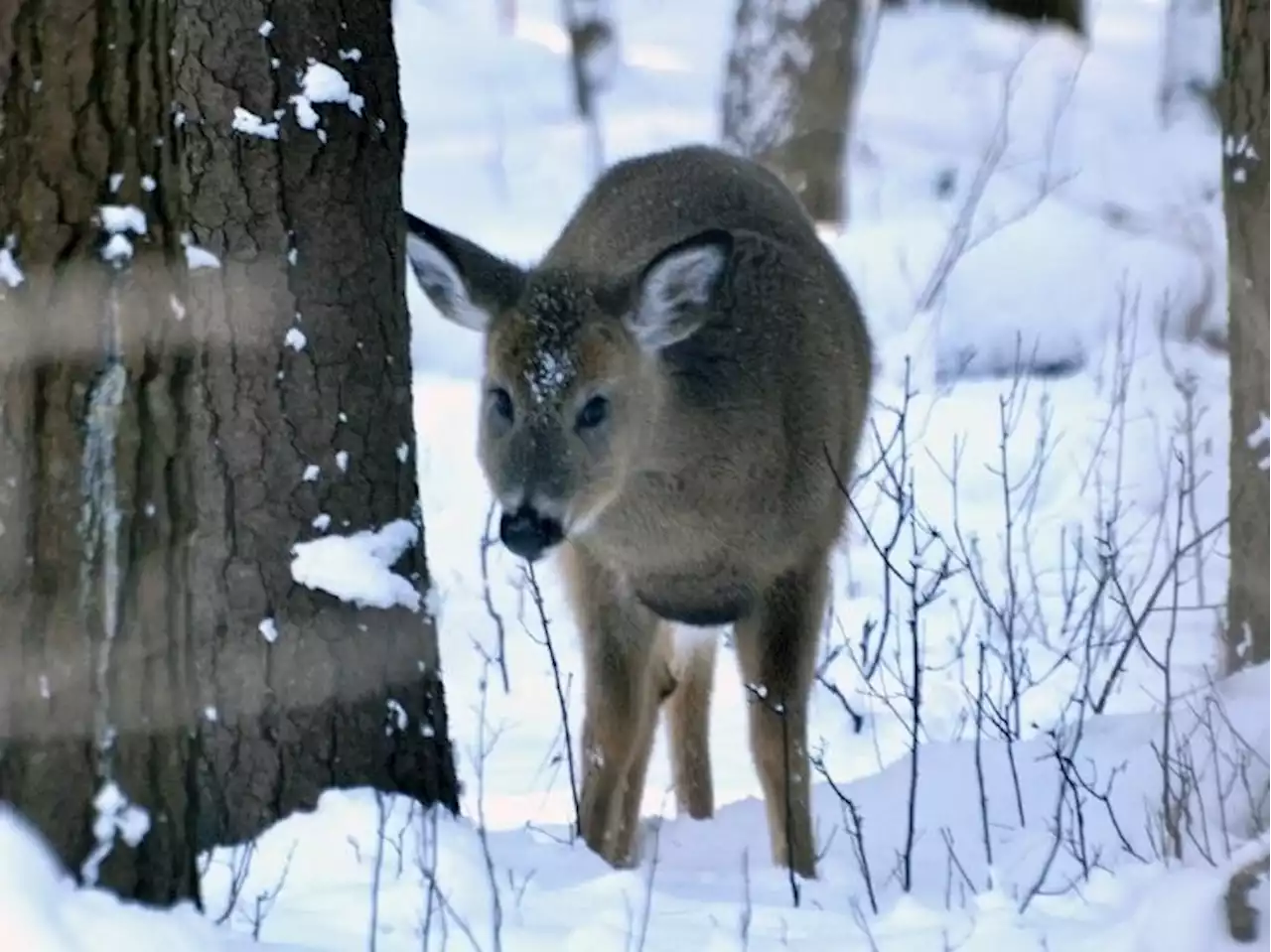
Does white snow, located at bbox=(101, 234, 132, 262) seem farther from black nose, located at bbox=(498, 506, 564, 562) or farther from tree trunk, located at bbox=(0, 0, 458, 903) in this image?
black nose, located at bbox=(498, 506, 564, 562)

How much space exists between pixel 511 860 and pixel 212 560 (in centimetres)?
96

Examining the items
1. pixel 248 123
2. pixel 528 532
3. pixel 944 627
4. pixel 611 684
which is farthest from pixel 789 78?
pixel 248 123

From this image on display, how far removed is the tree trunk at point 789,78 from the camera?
15539 mm

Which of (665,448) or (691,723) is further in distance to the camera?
(691,723)

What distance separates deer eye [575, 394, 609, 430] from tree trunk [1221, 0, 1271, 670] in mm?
1948

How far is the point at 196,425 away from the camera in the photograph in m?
4.80

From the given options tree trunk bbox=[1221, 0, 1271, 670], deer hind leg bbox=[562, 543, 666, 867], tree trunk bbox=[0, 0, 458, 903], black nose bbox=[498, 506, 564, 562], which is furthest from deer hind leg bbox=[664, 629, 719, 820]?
tree trunk bbox=[0, 0, 458, 903]

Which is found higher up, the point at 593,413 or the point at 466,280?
the point at 466,280

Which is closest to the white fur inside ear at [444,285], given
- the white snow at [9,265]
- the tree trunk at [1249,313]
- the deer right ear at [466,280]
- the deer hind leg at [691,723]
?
the deer right ear at [466,280]

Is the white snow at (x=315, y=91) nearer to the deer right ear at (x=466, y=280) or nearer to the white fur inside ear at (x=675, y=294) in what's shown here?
the deer right ear at (x=466, y=280)

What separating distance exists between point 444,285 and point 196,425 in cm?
157

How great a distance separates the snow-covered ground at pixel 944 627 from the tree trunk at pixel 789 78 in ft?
3.17

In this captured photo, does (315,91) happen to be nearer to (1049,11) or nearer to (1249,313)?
(1249,313)

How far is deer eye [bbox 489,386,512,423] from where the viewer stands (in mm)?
6043
